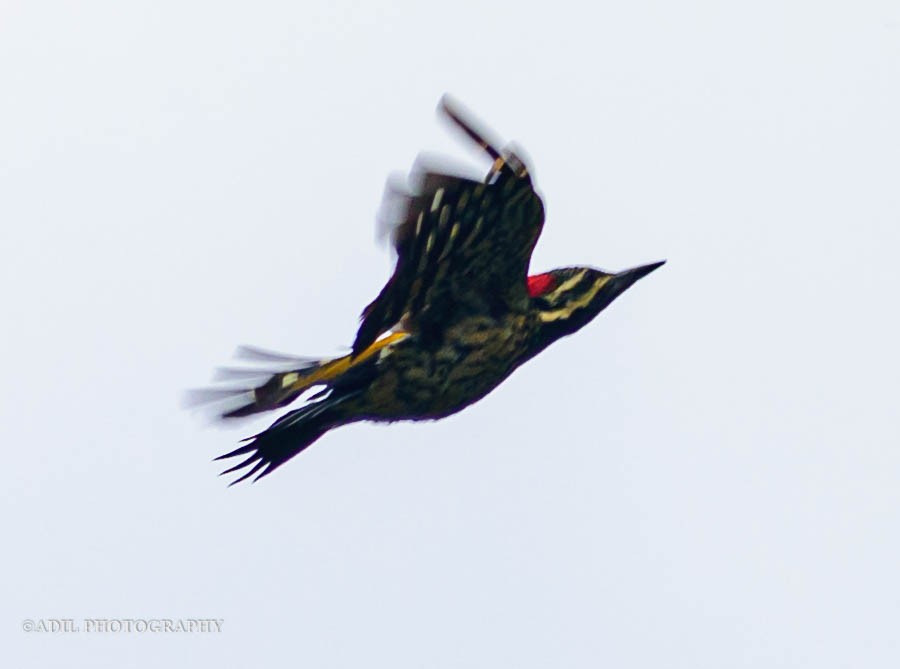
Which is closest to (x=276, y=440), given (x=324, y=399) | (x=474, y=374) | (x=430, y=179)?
(x=324, y=399)

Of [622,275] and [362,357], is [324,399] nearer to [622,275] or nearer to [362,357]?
[362,357]

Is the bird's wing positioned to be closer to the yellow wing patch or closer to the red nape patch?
the yellow wing patch

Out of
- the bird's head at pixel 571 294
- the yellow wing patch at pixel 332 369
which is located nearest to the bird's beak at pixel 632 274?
the bird's head at pixel 571 294

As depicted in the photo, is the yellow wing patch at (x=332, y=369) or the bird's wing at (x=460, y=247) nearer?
the bird's wing at (x=460, y=247)

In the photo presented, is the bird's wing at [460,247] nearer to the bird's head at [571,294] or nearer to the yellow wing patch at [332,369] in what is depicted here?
the yellow wing patch at [332,369]

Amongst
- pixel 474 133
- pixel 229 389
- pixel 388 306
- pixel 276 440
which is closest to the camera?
pixel 474 133

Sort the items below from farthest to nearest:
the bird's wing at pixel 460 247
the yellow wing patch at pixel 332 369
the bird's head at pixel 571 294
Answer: the bird's head at pixel 571 294 → the yellow wing patch at pixel 332 369 → the bird's wing at pixel 460 247

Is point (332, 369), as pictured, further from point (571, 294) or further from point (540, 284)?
point (571, 294)
